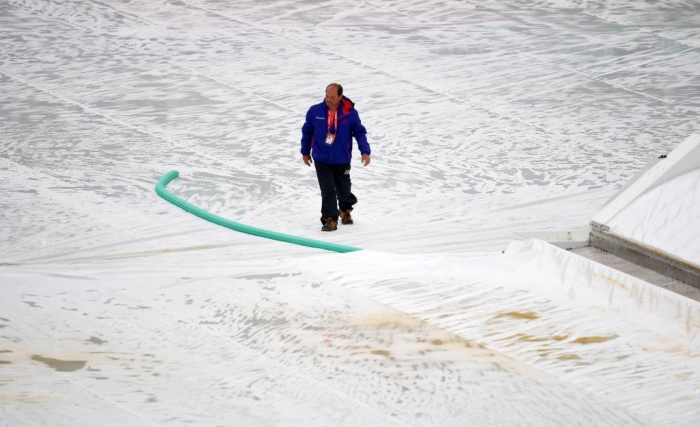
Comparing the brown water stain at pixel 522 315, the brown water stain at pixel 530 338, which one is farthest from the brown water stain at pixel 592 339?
the brown water stain at pixel 522 315

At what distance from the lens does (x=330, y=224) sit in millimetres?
7895

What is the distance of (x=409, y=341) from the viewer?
17.6 ft

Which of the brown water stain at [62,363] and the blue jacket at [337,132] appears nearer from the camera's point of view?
the brown water stain at [62,363]

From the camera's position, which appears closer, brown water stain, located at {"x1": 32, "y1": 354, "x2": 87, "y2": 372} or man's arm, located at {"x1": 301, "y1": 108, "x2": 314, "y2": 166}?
brown water stain, located at {"x1": 32, "y1": 354, "x2": 87, "y2": 372}

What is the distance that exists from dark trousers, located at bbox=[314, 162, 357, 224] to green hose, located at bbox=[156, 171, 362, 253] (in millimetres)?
412

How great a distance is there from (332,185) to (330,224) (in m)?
0.31

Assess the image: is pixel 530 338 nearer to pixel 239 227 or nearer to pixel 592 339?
pixel 592 339

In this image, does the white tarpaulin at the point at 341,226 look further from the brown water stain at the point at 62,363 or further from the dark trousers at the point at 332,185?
the dark trousers at the point at 332,185

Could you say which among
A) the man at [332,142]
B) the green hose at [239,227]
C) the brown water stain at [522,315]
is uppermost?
the man at [332,142]

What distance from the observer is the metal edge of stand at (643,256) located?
577 cm

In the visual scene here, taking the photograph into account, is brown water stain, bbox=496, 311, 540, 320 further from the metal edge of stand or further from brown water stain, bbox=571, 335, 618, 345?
the metal edge of stand

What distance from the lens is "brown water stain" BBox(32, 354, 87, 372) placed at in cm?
507

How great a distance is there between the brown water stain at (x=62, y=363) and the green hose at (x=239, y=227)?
8.37ft

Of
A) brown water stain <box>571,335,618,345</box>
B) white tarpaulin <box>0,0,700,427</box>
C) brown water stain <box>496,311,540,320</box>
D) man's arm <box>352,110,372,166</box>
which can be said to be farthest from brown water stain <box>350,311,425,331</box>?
man's arm <box>352,110,372,166</box>
